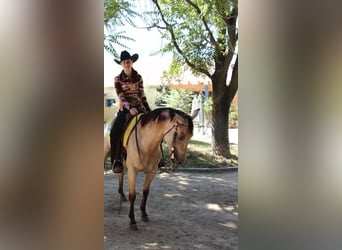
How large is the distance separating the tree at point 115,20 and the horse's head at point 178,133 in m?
1.09

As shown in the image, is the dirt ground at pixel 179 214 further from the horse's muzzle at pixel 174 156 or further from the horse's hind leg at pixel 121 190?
the horse's muzzle at pixel 174 156

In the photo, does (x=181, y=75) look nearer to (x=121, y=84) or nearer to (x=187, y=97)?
(x=187, y=97)

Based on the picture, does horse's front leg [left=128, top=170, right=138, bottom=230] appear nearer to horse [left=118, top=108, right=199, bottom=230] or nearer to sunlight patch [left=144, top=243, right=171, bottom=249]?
horse [left=118, top=108, right=199, bottom=230]

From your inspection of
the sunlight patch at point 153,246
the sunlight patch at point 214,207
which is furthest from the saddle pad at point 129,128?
the sunlight patch at point 214,207

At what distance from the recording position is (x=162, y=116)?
94.7 inches

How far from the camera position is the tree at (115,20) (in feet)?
10.5

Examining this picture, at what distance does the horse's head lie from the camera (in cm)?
238

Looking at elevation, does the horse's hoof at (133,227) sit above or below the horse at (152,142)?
below

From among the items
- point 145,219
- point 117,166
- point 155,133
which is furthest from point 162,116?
point 145,219

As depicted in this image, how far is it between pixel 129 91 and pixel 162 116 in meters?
0.38

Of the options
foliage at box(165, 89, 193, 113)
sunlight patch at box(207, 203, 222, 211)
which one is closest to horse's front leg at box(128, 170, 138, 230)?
sunlight patch at box(207, 203, 222, 211)
